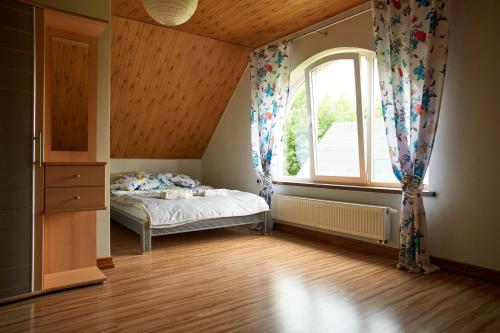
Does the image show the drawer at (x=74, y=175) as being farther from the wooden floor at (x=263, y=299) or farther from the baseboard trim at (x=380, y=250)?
Result: the baseboard trim at (x=380, y=250)

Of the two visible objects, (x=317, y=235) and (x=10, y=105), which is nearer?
(x=10, y=105)

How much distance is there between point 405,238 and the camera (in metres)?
2.83

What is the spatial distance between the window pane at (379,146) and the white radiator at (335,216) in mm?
391

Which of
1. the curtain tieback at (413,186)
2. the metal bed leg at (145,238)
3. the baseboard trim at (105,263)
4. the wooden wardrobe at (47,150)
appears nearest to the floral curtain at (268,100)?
the metal bed leg at (145,238)

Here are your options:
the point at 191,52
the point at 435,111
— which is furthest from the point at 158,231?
the point at 435,111

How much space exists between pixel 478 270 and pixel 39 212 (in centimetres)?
316

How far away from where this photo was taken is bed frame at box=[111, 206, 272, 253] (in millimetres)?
3295

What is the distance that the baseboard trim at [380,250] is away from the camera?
2.58 meters

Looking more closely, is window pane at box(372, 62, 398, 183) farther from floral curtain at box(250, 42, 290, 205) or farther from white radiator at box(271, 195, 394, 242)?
floral curtain at box(250, 42, 290, 205)

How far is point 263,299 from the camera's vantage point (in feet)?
7.20

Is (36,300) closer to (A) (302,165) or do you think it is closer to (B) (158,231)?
(B) (158,231)

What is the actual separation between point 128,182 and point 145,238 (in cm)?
153

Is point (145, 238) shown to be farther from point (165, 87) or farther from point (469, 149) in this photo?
point (469, 149)

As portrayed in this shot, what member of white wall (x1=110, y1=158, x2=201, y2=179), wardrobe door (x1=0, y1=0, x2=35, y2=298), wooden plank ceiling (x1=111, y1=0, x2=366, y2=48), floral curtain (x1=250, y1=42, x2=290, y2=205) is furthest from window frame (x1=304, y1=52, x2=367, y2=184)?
wardrobe door (x1=0, y1=0, x2=35, y2=298)
